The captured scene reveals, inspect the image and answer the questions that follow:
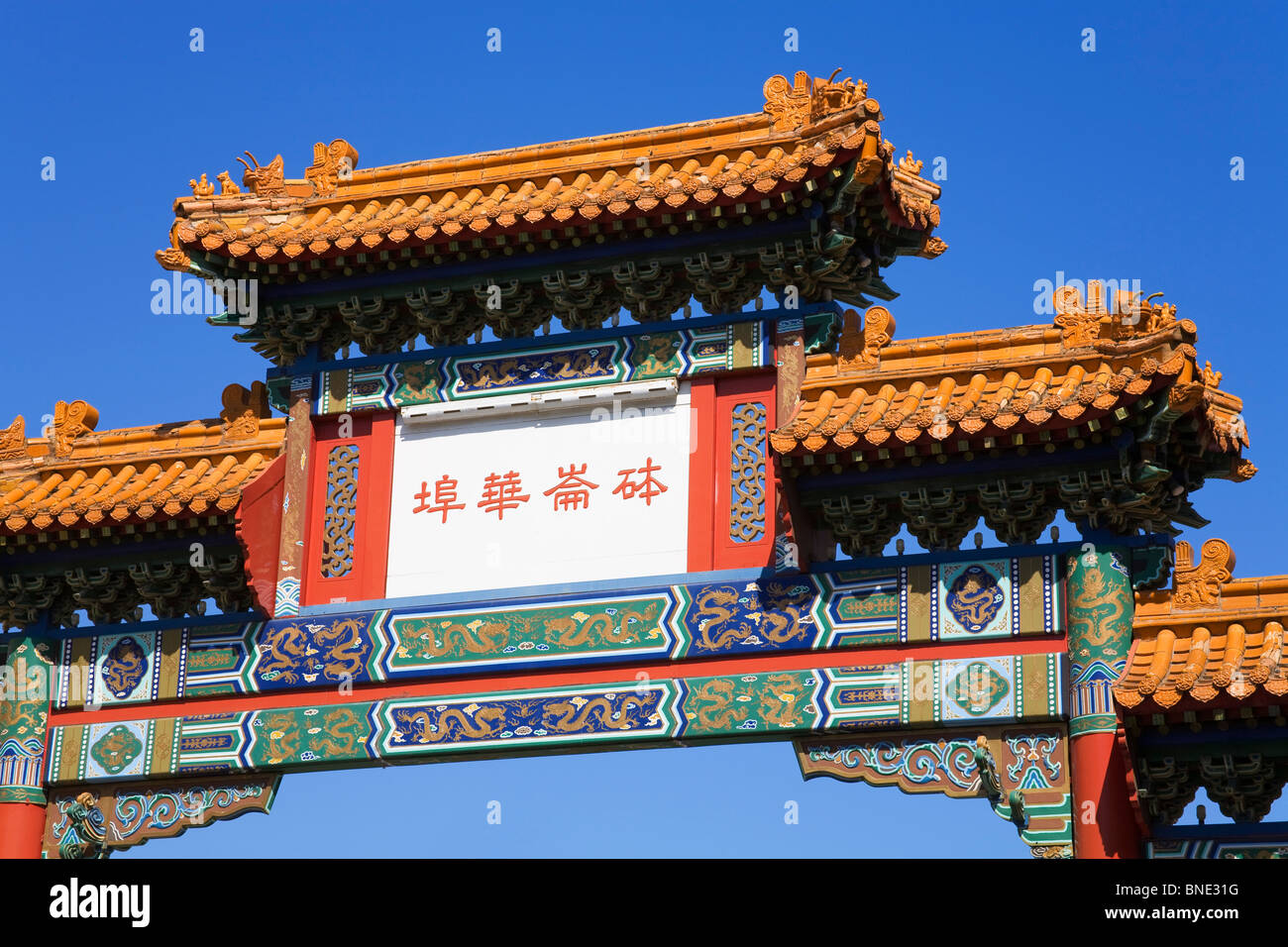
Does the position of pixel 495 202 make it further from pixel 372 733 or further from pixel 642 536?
pixel 372 733

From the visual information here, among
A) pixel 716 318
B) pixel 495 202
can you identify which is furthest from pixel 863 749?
pixel 495 202

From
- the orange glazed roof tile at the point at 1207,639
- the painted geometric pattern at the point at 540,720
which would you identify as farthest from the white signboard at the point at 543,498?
the orange glazed roof tile at the point at 1207,639

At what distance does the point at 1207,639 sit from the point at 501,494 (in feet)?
13.6

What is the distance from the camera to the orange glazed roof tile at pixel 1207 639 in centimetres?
1237

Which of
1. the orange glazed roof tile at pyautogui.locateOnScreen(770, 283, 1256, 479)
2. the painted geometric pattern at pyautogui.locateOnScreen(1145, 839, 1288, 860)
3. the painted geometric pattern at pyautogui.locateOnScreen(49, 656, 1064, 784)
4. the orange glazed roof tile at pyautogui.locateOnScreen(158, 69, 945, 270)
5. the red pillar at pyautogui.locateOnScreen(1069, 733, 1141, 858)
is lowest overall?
the painted geometric pattern at pyautogui.locateOnScreen(1145, 839, 1288, 860)

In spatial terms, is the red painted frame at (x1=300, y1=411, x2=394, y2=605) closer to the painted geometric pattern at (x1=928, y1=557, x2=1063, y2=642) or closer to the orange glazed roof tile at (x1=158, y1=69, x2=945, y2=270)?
the orange glazed roof tile at (x1=158, y1=69, x2=945, y2=270)

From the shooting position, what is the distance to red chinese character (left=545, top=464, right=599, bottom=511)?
47.5 ft

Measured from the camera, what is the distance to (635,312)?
14.8 m

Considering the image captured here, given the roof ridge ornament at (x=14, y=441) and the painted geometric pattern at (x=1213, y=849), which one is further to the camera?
the roof ridge ornament at (x=14, y=441)

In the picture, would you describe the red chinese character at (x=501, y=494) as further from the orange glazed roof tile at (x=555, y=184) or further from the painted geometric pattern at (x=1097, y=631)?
the painted geometric pattern at (x=1097, y=631)

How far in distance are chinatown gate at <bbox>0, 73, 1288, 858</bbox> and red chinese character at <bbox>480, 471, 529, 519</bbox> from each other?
0.08 feet

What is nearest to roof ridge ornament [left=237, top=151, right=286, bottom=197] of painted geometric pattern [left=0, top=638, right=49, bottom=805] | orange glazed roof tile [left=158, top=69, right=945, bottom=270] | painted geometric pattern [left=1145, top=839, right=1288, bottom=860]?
orange glazed roof tile [left=158, top=69, right=945, bottom=270]

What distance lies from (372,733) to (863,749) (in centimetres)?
283

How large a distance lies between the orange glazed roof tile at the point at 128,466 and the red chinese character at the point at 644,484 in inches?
87.8
